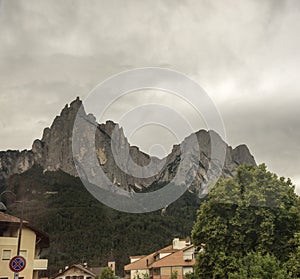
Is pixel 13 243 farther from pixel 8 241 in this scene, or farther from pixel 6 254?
pixel 6 254

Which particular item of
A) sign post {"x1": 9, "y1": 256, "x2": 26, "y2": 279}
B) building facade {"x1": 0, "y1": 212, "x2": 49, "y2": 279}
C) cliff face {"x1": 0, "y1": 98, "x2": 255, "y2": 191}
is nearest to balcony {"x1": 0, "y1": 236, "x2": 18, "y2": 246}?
building facade {"x1": 0, "y1": 212, "x2": 49, "y2": 279}

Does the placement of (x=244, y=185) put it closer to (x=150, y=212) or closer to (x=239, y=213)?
(x=239, y=213)

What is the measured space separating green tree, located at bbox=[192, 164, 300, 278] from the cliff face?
131m

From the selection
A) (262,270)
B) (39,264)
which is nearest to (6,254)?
(39,264)

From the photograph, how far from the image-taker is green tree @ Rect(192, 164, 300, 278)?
83.2 feet

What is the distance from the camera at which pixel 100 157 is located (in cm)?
16812

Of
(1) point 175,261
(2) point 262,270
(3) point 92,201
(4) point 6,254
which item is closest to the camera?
(2) point 262,270

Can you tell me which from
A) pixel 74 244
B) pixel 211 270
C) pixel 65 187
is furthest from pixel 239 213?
pixel 65 187

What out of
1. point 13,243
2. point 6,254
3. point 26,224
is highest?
point 26,224

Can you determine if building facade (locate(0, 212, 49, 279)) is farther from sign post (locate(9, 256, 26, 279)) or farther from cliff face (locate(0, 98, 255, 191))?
cliff face (locate(0, 98, 255, 191))

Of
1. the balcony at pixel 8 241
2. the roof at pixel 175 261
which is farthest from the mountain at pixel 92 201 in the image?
the balcony at pixel 8 241

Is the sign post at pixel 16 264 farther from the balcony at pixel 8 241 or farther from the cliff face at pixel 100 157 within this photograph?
the cliff face at pixel 100 157

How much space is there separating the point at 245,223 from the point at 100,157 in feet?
473

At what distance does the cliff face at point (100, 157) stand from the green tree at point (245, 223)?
131047 millimetres
